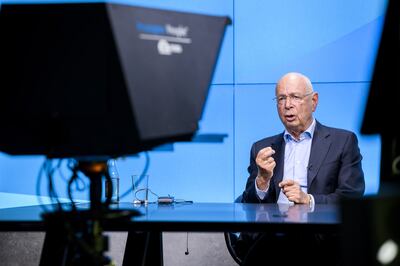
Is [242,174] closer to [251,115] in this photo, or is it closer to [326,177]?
[251,115]

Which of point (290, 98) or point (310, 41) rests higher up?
point (310, 41)

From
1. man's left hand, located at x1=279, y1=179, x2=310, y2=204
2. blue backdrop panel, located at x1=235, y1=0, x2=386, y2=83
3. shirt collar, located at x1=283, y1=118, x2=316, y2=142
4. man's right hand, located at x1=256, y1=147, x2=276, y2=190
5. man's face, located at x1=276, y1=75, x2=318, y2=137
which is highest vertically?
blue backdrop panel, located at x1=235, y1=0, x2=386, y2=83

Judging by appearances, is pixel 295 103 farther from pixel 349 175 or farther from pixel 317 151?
pixel 349 175

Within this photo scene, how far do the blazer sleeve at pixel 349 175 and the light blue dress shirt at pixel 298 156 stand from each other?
224 mm

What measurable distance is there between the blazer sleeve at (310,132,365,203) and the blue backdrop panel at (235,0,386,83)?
1056 mm

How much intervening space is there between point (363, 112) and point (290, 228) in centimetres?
40

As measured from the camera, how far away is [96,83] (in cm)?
120

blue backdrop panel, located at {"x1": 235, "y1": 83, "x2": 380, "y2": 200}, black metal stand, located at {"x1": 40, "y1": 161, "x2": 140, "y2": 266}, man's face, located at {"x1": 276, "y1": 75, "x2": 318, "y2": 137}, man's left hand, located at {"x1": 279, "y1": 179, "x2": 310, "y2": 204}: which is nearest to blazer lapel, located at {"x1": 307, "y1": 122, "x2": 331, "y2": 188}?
man's face, located at {"x1": 276, "y1": 75, "x2": 318, "y2": 137}

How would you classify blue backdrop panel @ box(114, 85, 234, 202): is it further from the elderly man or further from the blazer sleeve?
the blazer sleeve

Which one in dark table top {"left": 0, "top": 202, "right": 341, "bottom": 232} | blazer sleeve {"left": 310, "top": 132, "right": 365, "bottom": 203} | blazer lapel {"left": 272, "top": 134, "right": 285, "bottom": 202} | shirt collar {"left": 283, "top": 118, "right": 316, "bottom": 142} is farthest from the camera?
shirt collar {"left": 283, "top": 118, "right": 316, "bottom": 142}

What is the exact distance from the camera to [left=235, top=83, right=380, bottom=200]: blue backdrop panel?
401cm

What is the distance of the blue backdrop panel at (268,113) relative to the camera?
401 cm

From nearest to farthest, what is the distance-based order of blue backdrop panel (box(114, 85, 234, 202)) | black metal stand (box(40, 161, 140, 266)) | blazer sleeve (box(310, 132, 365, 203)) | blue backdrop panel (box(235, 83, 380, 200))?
black metal stand (box(40, 161, 140, 266)), blazer sleeve (box(310, 132, 365, 203)), blue backdrop panel (box(235, 83, 380, 200)), blue backdrop panel (box(114, 85, 234, 202))

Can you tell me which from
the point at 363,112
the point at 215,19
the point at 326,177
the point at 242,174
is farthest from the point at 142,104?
the point at 242,174
